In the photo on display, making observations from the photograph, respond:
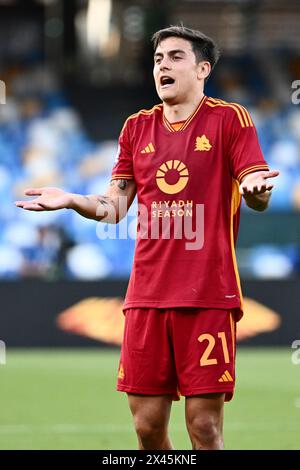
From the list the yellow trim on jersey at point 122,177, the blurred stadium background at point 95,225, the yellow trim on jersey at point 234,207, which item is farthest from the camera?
the blurred stadium background at point 95,225

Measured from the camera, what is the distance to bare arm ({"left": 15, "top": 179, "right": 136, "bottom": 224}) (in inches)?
204

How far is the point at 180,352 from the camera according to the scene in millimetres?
5156

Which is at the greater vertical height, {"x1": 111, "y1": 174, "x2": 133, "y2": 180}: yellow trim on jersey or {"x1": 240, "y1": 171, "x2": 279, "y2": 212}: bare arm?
{"x1": 111, "y1": 174, "x2": 133, "y2": 180}: yellow trim on jersey

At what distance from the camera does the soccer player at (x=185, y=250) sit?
5121 mm

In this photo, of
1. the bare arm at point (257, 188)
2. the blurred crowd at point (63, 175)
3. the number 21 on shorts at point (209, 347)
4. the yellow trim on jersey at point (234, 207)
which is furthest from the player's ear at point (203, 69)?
the blurred crowd at point (63, 175)

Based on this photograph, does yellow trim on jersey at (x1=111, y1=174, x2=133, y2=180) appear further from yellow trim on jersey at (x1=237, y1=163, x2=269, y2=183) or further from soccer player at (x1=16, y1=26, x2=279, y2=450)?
yellow trim on jersey at (x1=237, y1=163, x2=269, y2=183)

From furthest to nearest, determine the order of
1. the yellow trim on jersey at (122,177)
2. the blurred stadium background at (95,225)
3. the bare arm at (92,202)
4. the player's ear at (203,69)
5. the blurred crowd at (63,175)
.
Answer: the blurred crowd at (63,175), the blurred stadium background at (95,225), the yellow trim on jersey at (122,177), the player's ear at (203,69), the bare arm at (92,202)

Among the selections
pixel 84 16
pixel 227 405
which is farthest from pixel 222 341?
pixel 84 16

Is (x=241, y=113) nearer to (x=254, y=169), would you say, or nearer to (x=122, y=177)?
(x=254, y=169)

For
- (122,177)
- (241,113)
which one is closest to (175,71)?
(241,113)

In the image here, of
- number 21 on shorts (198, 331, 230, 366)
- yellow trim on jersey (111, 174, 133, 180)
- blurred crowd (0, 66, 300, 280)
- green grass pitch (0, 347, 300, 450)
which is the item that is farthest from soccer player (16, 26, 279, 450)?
blurred crowd (0, 66, 300, 280)

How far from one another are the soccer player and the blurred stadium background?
8.70ft

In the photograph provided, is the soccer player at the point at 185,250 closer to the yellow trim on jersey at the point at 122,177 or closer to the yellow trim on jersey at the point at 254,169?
the yellow trim on jersey at the point at 254,169

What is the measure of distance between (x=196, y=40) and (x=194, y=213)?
896mm
